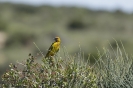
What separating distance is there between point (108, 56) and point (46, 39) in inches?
1037

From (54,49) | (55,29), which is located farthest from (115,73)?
(55,29)

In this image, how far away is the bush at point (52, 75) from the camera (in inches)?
262

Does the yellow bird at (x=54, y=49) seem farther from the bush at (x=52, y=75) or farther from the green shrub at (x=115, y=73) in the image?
the green shrub at (x=115, y=73)

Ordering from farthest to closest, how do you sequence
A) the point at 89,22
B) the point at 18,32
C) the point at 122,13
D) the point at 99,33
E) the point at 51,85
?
the point at 122,13 → the point at 89,22 → the point at 99,33 → the point at 18,32 → the point at 51,85

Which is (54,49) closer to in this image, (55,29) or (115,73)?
(115,73)

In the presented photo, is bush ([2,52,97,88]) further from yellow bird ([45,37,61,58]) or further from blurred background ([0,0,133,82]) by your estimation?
blurred background ([0,0,133,82])

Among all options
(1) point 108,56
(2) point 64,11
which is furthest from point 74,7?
(1) point 108,56

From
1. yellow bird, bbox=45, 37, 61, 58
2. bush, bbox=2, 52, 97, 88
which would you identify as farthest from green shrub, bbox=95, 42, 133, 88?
yellow bird, bbox=45, 37, 61, 58

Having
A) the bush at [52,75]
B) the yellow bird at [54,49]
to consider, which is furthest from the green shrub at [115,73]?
the yellow bird at [54,49]

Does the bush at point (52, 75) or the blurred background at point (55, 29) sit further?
the blurred background at point (55, 29)

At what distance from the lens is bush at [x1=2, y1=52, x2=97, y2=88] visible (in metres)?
6.64

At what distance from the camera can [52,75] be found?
21.9 ft

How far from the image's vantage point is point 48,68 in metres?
6.82

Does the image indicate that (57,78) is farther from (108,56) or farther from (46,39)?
(46,39)
